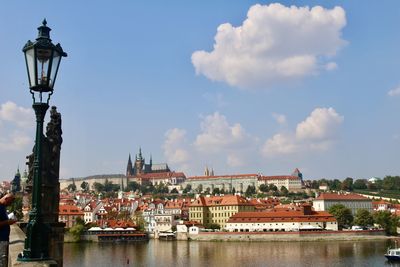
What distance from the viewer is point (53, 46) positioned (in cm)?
603

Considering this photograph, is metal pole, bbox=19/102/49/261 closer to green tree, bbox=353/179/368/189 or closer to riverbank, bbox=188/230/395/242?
Answer: riverbank, bbox=188/230/395/242

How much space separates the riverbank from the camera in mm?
77562

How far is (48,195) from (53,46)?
10735mm

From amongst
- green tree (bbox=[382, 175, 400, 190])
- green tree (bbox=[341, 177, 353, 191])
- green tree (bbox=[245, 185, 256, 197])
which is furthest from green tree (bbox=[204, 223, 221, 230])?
green tree (bbox=[382, 175, 400, 190])

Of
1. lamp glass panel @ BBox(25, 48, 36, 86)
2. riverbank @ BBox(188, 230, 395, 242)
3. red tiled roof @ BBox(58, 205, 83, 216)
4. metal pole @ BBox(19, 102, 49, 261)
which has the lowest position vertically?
riverbank @ BBox(188, 230, 395, 242)

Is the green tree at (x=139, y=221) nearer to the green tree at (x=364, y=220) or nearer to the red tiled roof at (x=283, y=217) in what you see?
the red tiled roof at (x=283, y=217)

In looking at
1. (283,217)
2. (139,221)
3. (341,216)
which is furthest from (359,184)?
(139,221)

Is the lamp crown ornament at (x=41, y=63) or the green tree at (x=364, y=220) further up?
the lamp crown ornament at (x=41, y=63)

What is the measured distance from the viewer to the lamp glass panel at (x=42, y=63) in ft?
19.6

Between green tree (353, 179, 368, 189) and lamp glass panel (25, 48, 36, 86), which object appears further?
green tree (353, 179, 368, 189)

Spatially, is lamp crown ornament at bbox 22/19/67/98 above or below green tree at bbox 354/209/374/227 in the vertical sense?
above

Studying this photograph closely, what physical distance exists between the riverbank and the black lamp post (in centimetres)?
7478

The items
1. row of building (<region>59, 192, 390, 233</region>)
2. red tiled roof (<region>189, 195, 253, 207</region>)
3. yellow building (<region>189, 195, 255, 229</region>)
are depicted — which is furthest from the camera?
red tiled roof (<region>189, 195, 253, 207</region>)

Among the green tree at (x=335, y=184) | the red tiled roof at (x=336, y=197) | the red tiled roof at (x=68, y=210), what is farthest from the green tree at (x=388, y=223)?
the green tree at (x=335, y=184)
